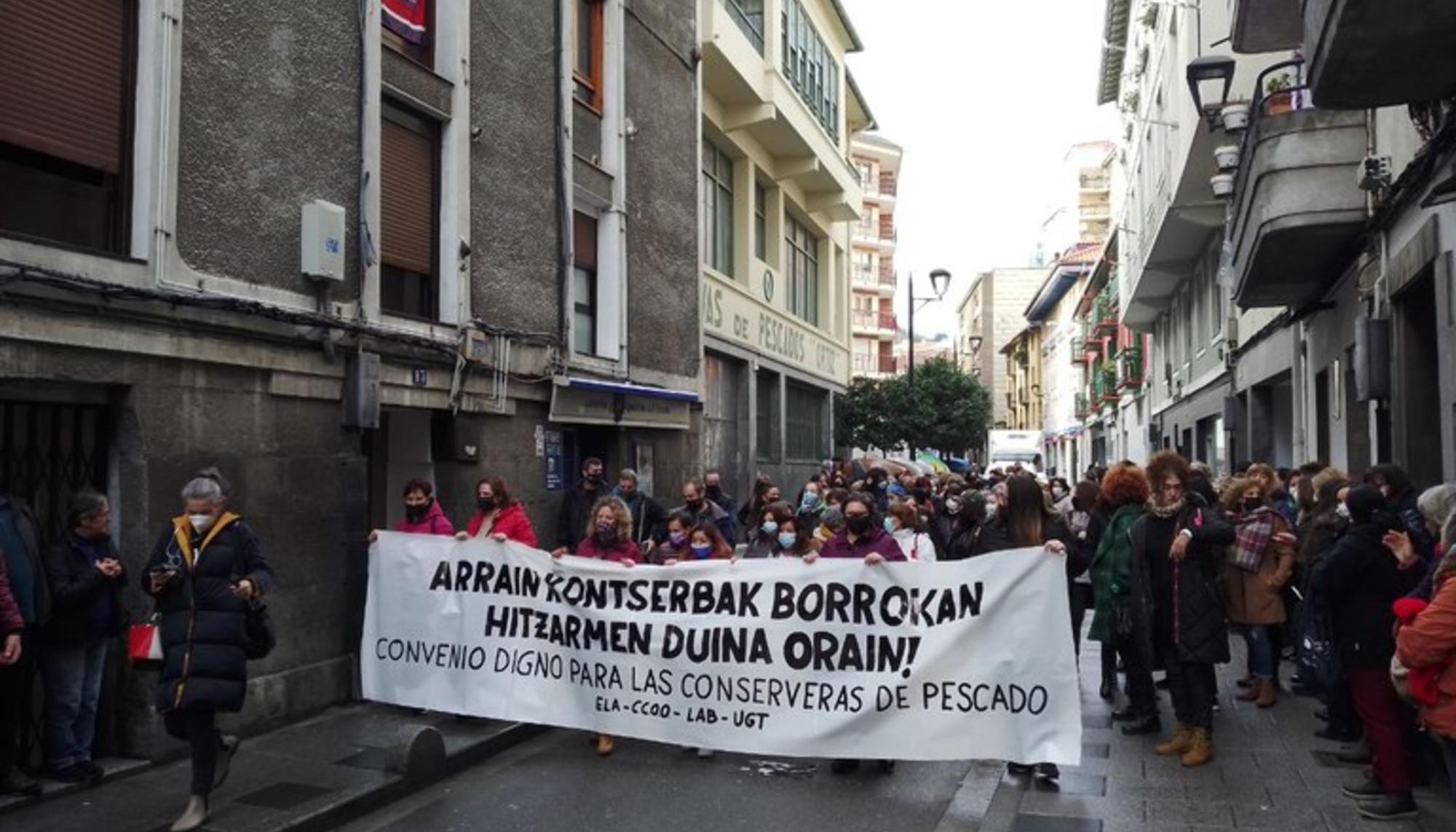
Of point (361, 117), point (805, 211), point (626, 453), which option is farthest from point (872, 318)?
point (361, 117)

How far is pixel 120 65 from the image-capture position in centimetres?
778

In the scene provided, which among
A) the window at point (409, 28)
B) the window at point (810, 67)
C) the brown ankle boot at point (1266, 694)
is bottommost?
the brown ankle boot at point (1266, 694)

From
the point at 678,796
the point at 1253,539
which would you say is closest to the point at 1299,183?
the point at 1253,539

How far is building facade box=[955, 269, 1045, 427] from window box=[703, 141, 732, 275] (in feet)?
261

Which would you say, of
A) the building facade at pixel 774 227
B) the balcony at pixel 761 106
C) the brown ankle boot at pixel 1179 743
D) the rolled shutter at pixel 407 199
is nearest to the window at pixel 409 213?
the rolled shutter at pixel 407 199

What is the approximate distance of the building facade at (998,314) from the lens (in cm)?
10206

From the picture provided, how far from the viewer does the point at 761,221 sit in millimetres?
24797

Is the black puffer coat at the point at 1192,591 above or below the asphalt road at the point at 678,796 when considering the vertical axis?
above

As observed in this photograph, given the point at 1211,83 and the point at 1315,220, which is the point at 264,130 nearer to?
the point at 1315,220

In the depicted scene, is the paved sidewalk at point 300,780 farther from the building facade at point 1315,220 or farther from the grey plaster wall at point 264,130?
the building facade at point 1315,220

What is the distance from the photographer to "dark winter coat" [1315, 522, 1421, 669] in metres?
6.38

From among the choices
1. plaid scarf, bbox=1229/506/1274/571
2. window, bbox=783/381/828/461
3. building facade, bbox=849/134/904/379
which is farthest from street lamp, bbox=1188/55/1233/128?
building facade, bbox=849/134/904/379

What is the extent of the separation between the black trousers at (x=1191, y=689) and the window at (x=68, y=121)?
7.18 meters

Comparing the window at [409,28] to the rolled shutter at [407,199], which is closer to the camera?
the rolled shutter at [407,199]
